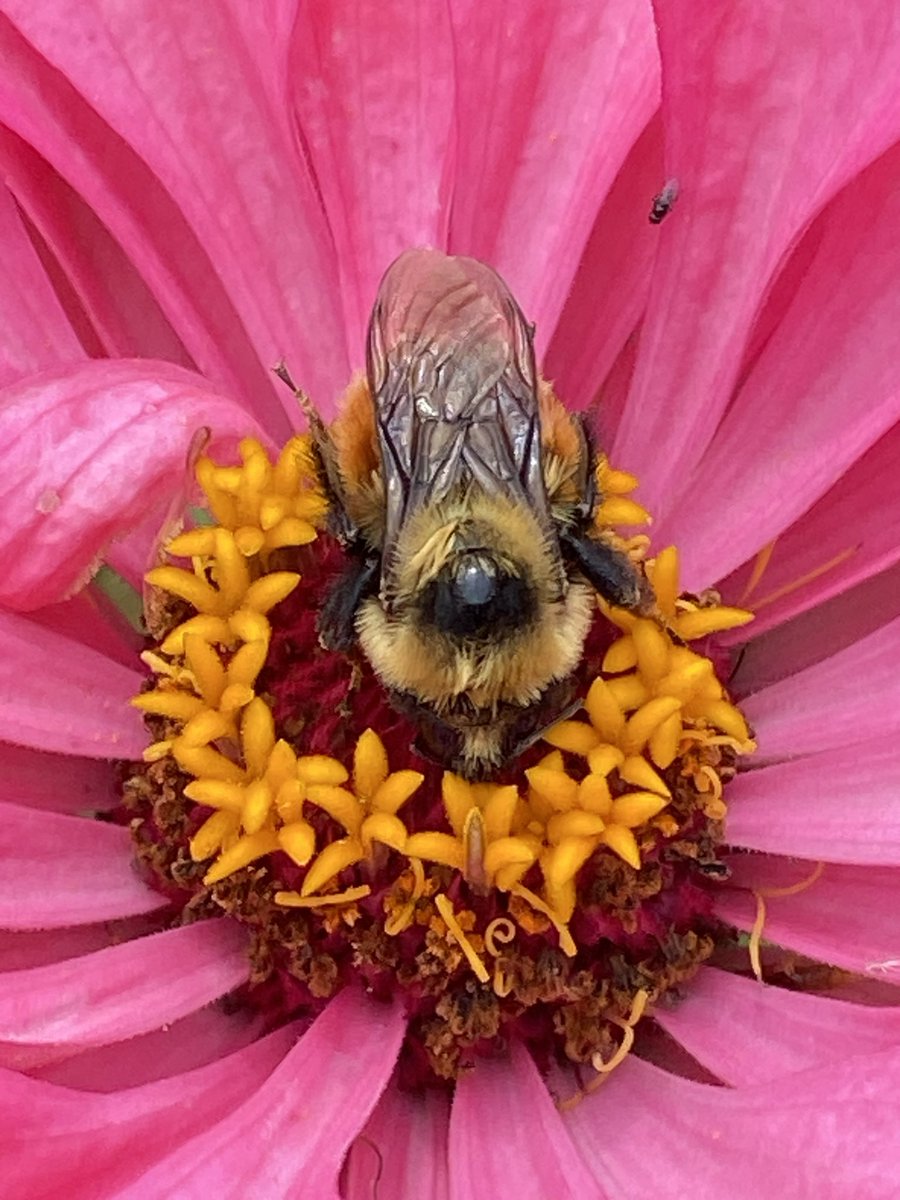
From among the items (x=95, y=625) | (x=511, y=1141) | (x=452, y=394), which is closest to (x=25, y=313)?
(x=95, y=625)

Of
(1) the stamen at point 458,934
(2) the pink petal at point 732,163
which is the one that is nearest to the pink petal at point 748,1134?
(1) the stamen at point 458,934

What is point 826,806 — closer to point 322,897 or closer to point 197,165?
point 322,897

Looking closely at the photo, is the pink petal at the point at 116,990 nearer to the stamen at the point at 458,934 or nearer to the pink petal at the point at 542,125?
the stamen at the point at 458,934

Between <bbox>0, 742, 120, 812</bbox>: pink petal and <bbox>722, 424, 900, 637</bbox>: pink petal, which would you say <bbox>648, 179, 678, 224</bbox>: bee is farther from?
<bbox>0, 742, 120, 812</bbox>: pink petal

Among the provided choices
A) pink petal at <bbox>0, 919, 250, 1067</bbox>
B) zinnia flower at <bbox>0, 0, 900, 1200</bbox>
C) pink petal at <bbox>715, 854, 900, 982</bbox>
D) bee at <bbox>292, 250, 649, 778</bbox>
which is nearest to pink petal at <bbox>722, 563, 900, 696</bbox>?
zinnia flower at <bbox>0, 0, 900, 1200</bbox>

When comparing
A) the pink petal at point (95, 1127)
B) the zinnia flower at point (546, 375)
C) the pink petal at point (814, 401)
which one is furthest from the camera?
the pink petal at point (814, 401)
